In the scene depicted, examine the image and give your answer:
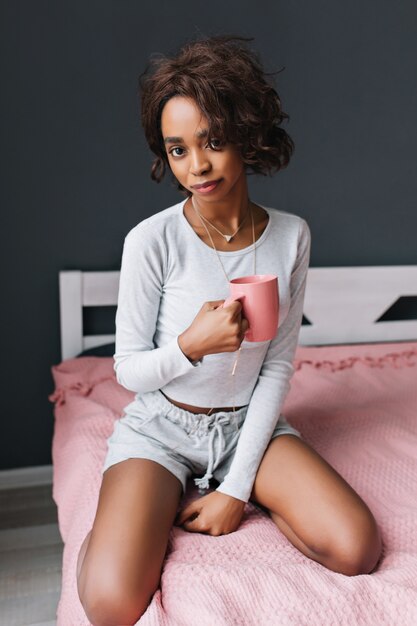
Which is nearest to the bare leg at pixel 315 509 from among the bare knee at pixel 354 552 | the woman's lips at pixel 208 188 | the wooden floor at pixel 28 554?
the bare knee at pixel 354 552

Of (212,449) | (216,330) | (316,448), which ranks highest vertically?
(216,330)

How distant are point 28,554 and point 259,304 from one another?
3.46 ft

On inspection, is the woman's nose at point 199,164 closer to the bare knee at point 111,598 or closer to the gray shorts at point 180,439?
the gray shorts at point 180,439

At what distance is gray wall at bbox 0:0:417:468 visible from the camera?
6.56ft

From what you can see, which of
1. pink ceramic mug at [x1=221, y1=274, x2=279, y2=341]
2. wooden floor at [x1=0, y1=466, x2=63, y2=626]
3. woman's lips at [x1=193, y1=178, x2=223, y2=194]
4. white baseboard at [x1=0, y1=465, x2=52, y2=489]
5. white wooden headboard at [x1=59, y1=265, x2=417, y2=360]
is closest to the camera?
pink ceramic mug at [x1=221, y1=274, x2=279, y2=341]

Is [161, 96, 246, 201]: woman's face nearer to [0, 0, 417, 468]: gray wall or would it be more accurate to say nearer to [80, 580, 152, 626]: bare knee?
[80, 580, 152, 626]: bare knee

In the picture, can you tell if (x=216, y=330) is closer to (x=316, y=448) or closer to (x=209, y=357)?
(x=209, y=357)

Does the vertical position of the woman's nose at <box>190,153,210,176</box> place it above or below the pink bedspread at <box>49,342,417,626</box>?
above

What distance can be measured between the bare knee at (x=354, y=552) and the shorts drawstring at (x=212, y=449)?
257 millimetres

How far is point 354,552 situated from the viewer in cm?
112

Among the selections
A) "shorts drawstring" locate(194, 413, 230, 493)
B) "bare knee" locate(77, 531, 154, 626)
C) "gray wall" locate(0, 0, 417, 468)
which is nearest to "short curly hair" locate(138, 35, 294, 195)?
"shorts drawstring" locate(194, 413, 230, 493)

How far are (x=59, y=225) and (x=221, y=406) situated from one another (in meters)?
0.98

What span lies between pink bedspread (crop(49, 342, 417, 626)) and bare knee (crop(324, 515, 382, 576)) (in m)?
0.03

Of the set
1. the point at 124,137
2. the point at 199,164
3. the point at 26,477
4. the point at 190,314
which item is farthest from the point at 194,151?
the point at 26,477
